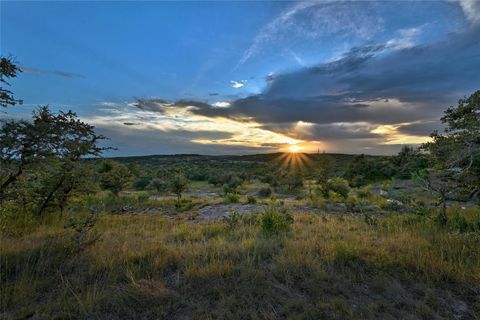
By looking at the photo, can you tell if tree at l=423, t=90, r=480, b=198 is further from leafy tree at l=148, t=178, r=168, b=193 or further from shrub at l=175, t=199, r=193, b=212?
leafy tree at l=148, t=178, r=168, b=193

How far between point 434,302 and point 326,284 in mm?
1463

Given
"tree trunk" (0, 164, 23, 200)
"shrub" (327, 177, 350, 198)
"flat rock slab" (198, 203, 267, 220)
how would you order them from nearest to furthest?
"tree trunk" (0, 164, 23, 200) → "flat rock slab" (198, 203, 267, 220) → "shrub" (327, 177, 350, 198)

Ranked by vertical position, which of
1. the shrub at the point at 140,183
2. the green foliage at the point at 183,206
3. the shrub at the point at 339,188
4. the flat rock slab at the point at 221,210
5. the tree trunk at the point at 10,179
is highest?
the tree trunk at the point at 10,179

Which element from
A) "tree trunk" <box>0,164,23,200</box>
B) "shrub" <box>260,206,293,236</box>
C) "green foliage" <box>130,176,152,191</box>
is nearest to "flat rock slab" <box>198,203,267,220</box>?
"shrub" <box>260,206,293,236</box>

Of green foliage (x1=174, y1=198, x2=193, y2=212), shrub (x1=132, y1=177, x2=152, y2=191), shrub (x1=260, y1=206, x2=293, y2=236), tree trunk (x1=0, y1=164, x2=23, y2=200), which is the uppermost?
tree trunk (x1=0, y1=164, x2=23, y2=200)

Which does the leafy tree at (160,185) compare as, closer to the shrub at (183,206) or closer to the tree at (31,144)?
the shrub at (183,206)

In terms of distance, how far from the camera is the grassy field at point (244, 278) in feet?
12.0

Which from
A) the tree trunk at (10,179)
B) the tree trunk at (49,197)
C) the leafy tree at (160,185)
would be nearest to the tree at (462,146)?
the tree trunk at (10,179)

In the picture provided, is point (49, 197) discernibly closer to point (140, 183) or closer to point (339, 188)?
point (339, 188)

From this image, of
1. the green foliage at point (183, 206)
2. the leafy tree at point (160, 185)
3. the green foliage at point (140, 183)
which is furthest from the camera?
the green foliage at point (140, 183)

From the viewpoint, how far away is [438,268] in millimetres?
4637

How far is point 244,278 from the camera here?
422 centimetres

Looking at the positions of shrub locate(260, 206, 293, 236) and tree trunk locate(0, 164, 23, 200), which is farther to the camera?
shrub locate(260, 206, 293, 236)

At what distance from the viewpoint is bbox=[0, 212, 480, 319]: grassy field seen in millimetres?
3652
